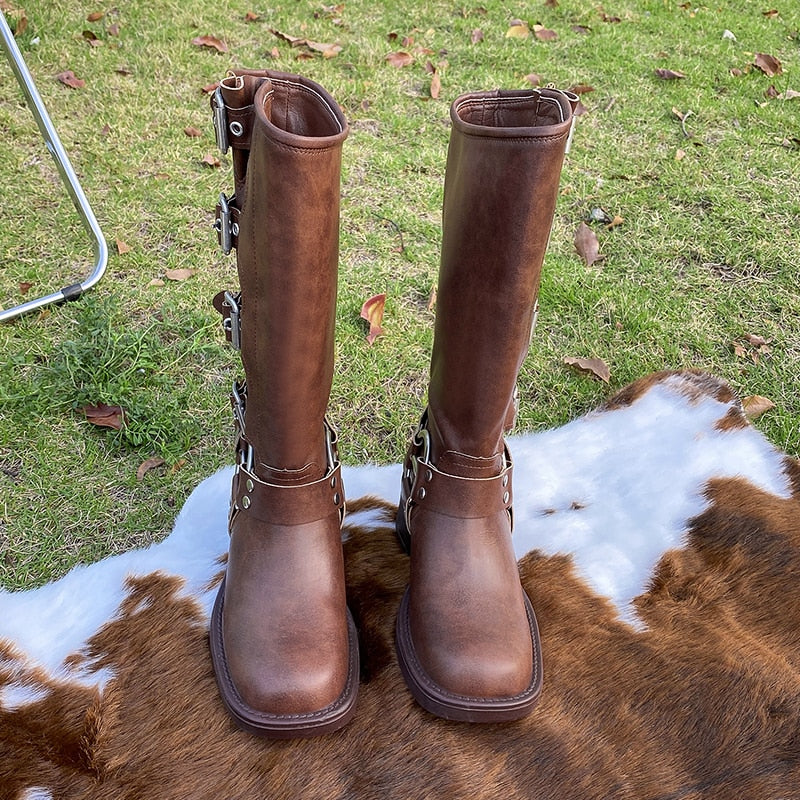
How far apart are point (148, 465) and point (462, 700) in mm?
1026

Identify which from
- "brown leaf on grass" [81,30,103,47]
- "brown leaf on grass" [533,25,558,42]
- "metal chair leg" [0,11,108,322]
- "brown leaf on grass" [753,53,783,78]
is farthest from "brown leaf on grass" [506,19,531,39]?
"metal chair leg" [0,11,108,322]

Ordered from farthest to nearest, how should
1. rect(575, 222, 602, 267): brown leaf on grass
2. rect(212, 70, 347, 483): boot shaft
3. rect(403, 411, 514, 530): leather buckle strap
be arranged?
1. rect(575, 222, 602, 267): brown leaf on grass
2. rect(403, 411, 514, 530): leather buckle strap
3. rect(212, 70, 347, 483): boot shaft

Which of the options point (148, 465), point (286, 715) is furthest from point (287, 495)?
point (148, 465)

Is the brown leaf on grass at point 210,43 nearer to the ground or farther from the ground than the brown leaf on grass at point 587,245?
farther from the ground

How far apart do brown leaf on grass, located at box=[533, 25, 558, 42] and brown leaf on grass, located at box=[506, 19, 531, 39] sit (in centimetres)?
4

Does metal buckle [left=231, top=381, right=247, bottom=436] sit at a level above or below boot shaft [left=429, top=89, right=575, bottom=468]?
below

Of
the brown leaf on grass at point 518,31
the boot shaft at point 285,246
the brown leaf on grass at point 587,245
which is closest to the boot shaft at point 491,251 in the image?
the boot shaft at point 285,246

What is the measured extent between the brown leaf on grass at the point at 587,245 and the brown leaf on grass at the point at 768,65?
187 cm

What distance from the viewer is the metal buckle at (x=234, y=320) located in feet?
3.97

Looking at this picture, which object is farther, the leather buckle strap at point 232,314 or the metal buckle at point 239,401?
the metal buckle at point 239,401

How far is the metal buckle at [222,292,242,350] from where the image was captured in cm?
121

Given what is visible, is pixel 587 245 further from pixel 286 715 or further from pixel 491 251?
pixel 286 715

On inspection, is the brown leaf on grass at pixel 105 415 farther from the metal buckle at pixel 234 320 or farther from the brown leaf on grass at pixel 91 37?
the brown leaf on grass at pixel 91 37

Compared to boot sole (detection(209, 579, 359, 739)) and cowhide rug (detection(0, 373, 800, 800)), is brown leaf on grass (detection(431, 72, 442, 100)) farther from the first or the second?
boot sole (detection(209, 579, 359, 739))
